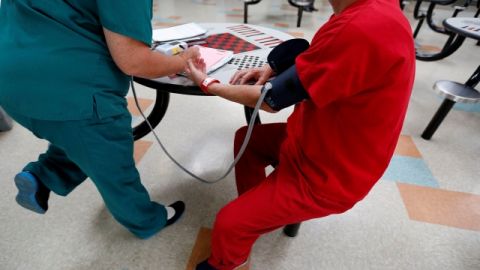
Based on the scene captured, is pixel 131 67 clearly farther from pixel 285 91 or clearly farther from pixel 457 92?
pixel 457 92

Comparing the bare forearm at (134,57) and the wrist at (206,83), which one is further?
the wrist at (206,83)

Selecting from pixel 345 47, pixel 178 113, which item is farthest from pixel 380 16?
pixel 178 113

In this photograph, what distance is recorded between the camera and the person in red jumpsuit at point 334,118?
503 millimetres

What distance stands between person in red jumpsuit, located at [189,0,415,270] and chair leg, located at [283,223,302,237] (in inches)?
11.7

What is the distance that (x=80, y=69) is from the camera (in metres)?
0.62

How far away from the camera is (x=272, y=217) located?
2.38 ft

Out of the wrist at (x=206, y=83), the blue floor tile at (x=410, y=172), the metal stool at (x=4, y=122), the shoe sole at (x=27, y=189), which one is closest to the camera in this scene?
the wrist at (x=206, y=83)

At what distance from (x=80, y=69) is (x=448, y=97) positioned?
1.90m

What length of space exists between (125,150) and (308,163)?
A: 516 millimetres

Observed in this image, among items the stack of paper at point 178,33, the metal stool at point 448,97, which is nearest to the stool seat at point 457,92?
the metal stool at point 448,97

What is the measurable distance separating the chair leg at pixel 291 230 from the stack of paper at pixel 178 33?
2.80ft

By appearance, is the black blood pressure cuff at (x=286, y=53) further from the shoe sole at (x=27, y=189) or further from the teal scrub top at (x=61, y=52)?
the shoe sole at (x=27, y=189)

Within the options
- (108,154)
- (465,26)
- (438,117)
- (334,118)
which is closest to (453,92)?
(438,117)

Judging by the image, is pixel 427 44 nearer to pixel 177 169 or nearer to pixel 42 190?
pixel 177 169
